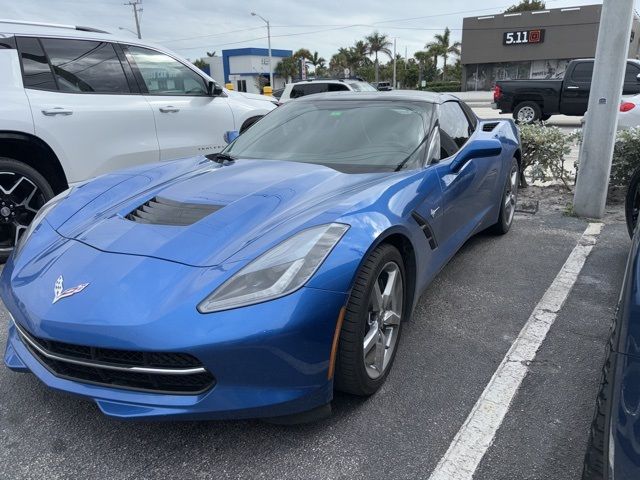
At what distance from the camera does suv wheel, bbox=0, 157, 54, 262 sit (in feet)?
13.4

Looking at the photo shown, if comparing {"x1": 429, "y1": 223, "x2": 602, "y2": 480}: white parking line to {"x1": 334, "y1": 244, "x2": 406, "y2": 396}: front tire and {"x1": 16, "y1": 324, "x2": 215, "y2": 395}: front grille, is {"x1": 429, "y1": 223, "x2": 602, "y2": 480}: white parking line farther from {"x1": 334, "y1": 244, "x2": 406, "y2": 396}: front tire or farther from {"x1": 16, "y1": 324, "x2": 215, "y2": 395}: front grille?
{"x1": 16, "y1": 324, "x2": 215, "y2": 395}: front grille

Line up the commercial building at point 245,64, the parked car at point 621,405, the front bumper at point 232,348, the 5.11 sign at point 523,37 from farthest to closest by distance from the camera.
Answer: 1. the commercial building at point 245,64
2. the 5.11 sign at point 523,37
3. the front bumper at point 232,348
4. the parked car at point 621,405

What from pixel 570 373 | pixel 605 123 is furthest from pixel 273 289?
pixel 605 123

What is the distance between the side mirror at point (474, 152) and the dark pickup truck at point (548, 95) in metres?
11.1

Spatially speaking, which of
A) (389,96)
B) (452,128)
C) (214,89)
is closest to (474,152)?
(452,128)

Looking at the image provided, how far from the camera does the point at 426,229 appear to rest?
2748mm

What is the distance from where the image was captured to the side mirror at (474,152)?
3197mm

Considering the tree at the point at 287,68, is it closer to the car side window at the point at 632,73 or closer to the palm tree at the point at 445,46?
the palm tree at the point at 445,46

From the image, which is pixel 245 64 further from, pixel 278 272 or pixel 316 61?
pixel 278 272

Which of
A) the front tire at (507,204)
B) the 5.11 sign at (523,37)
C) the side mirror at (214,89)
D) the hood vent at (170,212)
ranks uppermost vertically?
the 5.11 sign at (523,37)

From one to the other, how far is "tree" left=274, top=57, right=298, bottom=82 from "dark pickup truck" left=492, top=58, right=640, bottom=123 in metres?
52.3

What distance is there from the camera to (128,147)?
15.9 ft

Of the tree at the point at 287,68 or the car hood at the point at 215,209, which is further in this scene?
the tree at the point at 287,68

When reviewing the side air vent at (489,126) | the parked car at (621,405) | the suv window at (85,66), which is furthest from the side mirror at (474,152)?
the suv window at (85,66)
